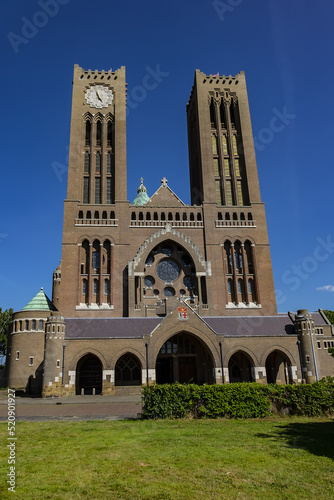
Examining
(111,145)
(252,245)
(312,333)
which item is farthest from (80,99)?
(312,333)

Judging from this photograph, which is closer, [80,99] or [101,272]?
[101,272]

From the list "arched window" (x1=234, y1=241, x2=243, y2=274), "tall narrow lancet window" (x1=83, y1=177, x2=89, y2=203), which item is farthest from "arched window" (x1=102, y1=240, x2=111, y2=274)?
"arched window" (x1=234, y1=241, x2=243, y2=274)

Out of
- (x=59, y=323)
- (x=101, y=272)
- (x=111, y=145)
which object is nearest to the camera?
(x=59, y=323)

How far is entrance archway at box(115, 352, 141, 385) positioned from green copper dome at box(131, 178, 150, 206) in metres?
40.2

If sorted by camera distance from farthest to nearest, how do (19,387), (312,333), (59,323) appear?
(19,387)
(312,333)
(59,323)

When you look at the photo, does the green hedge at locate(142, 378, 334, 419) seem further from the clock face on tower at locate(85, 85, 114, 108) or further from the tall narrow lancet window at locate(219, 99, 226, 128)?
the clock face on tower at locate(85, 85, 114, 108)

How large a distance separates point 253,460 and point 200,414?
6.96 meters

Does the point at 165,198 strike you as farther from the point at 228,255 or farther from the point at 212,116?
the point at 212,116

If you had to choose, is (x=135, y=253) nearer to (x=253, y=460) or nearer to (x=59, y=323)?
(x=59, y=323)

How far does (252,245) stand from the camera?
51781mm

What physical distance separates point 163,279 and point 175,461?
39.9 m

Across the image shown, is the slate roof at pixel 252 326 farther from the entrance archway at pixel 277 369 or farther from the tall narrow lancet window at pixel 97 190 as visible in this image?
the tall narrow lancet window at pixel 97 190

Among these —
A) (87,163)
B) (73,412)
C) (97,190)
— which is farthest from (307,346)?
(87,163)

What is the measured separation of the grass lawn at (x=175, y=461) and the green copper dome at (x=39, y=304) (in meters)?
32.0
